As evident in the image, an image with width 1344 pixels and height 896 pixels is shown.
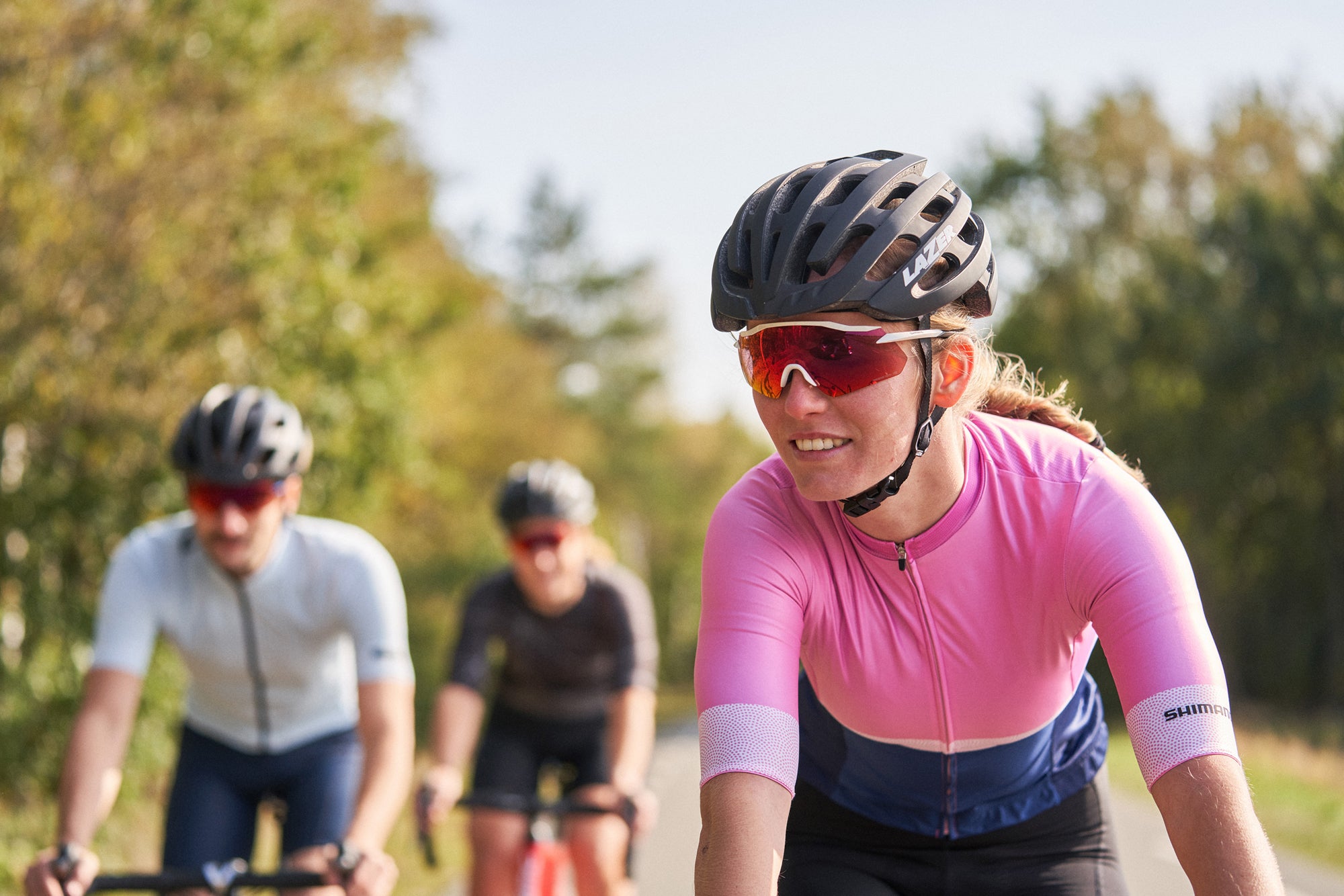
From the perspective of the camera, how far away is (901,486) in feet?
8.44

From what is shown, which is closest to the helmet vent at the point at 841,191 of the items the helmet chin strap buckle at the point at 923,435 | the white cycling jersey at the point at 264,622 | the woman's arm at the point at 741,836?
the helmet chin strap buckle at the point at 923,435

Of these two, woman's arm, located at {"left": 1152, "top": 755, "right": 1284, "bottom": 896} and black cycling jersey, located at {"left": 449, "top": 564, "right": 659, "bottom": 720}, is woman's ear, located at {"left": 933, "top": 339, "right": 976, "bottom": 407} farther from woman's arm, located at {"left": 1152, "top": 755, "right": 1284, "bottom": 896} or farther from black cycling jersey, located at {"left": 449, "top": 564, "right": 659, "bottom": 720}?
black cycling jersey, located at {"left": 449, "top": 564, "right": 659, "bottom": 720}

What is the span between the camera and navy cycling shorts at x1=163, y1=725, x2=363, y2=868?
438 centimetres

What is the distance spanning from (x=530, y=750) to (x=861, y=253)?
3.97m

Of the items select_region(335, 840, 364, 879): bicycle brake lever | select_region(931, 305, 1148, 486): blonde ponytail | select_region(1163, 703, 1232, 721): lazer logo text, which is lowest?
select_region(335, 840, 364, 879): bicycle brake lever

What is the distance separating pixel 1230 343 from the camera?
125ft

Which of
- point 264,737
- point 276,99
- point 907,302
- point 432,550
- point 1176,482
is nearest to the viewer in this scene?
A: point 907,302

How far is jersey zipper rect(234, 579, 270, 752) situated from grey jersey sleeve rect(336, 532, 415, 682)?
0.33 m

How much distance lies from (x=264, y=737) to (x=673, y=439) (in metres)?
58.0

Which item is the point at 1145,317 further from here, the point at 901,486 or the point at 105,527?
the point at 901,486

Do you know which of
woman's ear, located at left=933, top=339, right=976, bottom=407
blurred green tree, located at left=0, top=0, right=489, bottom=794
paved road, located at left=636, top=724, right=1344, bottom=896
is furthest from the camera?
blurred green tree, located at left=0, top=0, right=489, bottom=794

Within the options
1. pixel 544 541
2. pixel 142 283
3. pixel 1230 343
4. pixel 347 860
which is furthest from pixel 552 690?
pixel 1230 343

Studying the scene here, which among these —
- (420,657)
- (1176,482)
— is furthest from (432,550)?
(1176,482)

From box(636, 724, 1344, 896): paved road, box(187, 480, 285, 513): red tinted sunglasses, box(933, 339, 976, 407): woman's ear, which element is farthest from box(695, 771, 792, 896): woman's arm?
box(636, 724, 1344, 896): paved road
